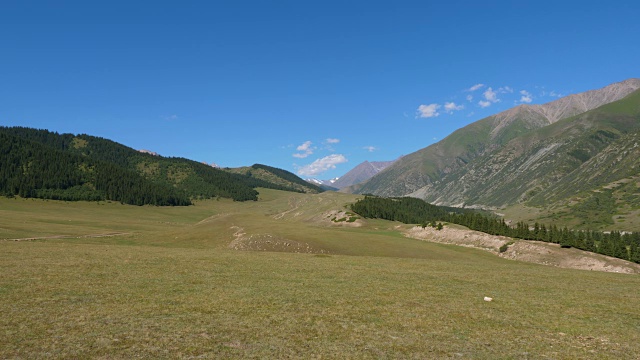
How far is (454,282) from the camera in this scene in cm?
3089

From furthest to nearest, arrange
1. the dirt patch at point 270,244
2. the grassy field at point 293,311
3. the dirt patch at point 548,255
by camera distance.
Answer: the dirt patch at point 548,255
the dirt patch at point 270,244
the grassy field at point 293,311

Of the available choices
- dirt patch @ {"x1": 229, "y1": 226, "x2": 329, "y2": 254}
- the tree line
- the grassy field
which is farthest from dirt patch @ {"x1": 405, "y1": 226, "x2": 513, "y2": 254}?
the grassy field

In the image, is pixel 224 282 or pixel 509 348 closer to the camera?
pixel 509 348

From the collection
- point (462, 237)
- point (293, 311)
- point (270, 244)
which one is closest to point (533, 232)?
point (462, 237)

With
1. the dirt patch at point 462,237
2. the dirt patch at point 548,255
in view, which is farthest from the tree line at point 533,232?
the dirt patch at point 548,255

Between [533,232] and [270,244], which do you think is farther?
[533,232]

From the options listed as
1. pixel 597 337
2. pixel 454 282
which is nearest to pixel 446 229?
pixel 454 282

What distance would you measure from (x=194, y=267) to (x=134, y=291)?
11265 millimetres

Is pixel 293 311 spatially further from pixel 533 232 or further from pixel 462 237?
pixel 533 232

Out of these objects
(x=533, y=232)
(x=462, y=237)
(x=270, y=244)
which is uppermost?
(x=533, y=232)

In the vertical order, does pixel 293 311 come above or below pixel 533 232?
below

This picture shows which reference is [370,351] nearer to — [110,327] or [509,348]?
[509,348]

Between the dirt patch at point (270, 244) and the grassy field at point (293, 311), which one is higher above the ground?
the grassy field at point (293, 311)

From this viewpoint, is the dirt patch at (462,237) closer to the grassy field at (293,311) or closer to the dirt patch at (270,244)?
the dirt patch at (270,244)
